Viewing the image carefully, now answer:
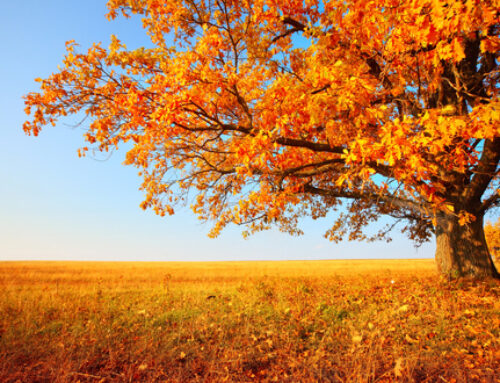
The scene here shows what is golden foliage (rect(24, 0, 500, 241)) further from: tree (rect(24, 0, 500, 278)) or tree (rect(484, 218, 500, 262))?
tree (rect(484, 218, 500, 262))

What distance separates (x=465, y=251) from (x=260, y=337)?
376 inches

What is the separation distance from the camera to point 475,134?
6.07 m

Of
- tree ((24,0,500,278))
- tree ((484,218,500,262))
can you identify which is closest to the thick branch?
tree ((24,0,500,278))

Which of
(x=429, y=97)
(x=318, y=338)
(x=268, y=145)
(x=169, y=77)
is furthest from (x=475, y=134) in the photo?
(x=169, y=77)

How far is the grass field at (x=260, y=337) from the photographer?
4.86 m

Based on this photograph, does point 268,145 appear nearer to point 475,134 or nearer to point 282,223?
point 475,134

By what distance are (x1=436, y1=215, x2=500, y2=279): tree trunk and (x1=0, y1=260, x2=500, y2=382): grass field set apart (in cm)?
131

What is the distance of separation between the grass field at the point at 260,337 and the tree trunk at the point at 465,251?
131cm

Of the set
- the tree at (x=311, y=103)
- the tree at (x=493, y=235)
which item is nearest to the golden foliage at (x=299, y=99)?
the tree at (x=311, y=103)

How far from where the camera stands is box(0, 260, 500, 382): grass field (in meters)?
4.86

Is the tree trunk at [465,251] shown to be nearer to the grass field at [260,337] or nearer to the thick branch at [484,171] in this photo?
the thick branch at [484,171]

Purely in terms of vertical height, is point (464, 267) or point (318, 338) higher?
point (464, 267)

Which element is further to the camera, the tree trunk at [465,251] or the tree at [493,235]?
the tree at [493,235]

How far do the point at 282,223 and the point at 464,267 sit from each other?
750cm
